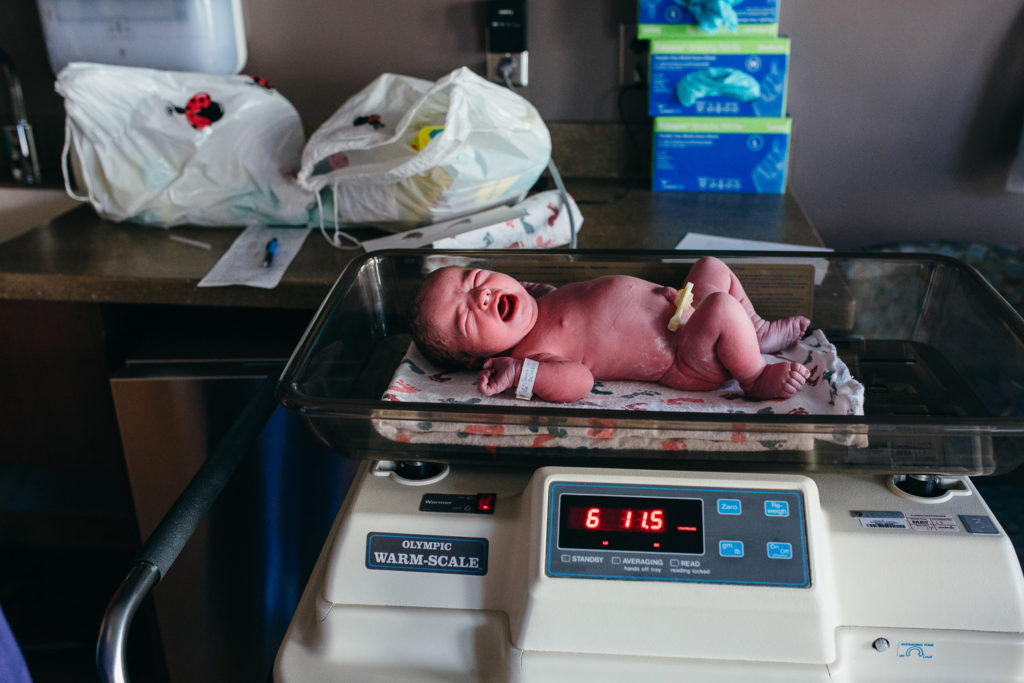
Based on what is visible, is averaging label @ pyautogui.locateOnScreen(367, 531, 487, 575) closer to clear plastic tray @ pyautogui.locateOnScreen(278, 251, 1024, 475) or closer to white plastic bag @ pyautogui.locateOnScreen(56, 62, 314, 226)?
clear plastic tray @ pyautogui.locateOnScreen(278, 251, 1024, 475)

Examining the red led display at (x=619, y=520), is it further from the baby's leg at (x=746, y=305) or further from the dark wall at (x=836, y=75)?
the dark wall at (x=836, y=75)

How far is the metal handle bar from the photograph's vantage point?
2.05 ft

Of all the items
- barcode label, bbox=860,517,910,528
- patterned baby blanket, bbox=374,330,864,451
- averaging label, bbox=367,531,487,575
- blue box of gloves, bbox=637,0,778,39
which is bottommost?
averaging label, bbox=367,531,487,575

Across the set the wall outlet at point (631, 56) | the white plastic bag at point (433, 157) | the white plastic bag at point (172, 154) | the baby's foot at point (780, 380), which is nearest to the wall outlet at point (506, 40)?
the wall outlet at point (631, 56)

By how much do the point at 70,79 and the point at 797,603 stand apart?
57.3 inches

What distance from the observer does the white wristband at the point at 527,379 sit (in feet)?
2.63

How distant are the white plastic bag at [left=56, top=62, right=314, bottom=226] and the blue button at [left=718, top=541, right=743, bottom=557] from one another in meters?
1.06

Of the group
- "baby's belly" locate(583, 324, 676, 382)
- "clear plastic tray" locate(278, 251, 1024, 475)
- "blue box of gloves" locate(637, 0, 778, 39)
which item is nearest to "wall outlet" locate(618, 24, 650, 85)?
"blue box of gloves" locate(637, 0, 778, 39)

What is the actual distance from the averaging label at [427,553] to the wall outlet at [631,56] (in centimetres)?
134

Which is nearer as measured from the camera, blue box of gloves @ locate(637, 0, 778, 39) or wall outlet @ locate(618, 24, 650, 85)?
blue box of gloves @ locate(637, 0, 778, 39)

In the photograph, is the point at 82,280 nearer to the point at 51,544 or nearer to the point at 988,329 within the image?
the point at 51,544

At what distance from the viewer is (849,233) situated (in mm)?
1907

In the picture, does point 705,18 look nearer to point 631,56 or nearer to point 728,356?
point 631,56

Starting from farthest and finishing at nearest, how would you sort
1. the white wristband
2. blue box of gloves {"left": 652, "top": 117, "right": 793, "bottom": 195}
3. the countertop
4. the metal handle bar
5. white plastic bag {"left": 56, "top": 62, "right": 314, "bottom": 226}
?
blue box of gloves {"left": 652, "top": 117, "right": 793, "bottom": 195}, white plastic bag {"left": 56, "top": 62, "right": 314, "bottom": 226}, the countertop, the white wristband, the metal handle bar
